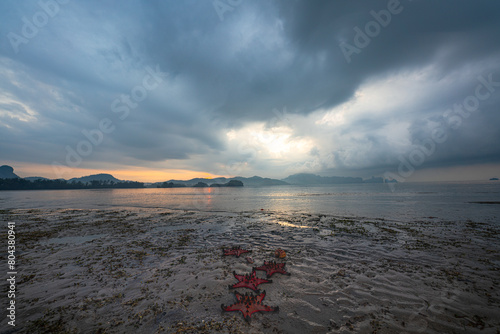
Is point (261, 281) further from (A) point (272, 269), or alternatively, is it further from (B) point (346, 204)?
(B) point (346, 204)

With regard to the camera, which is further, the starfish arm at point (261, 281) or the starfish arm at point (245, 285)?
the starfish arm at point (261, 281)

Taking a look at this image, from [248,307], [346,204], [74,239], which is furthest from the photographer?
[346,204]

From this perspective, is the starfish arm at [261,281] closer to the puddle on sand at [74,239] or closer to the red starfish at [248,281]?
the red starfish at [248,281]

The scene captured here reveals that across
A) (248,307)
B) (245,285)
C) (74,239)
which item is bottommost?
(74,239)

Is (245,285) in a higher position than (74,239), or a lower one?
higher

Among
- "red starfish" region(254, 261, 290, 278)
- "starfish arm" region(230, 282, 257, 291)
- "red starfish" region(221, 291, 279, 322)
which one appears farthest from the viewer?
"red starfish" region(254, 261, 290, 278)

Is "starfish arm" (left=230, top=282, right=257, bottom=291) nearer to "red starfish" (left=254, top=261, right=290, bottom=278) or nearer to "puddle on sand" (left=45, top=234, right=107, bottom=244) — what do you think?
"red starfish" (left=254, top=261, right=290, bottom=278)

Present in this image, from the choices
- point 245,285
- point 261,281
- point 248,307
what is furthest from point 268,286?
point 248,307

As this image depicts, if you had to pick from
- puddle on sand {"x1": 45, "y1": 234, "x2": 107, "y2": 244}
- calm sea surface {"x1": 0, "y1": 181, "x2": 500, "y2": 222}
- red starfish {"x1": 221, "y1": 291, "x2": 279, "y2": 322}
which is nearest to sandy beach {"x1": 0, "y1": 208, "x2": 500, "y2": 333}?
red starfish {"x1": 221, "y1": 291, "x2": 279, "y2": 322}

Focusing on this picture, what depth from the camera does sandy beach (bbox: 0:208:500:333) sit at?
5.51 m

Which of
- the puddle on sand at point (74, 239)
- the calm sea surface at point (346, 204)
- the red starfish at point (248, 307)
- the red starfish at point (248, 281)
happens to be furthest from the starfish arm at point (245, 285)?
the calm sea surface at point (346, 204)

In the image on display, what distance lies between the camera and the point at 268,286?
7.61 meters

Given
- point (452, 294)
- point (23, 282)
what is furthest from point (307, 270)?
point (23, 282)

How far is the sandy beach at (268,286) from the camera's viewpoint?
18.1ft
